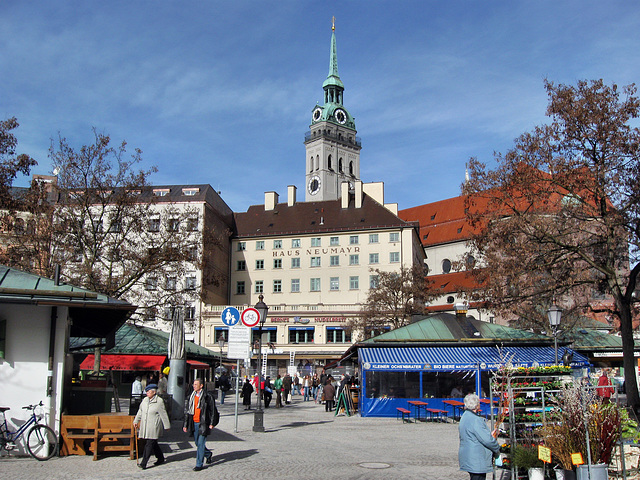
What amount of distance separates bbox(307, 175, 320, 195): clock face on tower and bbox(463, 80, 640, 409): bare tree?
331ft

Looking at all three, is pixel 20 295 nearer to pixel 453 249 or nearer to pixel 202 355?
pixel 202 355

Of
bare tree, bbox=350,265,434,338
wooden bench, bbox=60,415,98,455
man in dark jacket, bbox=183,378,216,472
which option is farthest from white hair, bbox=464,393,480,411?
bare tree, bbox=350,265,434,338

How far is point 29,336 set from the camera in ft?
43.3

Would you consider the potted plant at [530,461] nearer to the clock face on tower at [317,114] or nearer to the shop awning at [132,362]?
the shop awning at [132,362]

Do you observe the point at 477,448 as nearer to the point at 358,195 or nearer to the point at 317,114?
the point at 358,195

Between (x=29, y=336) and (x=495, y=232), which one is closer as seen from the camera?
(x=29, y=336)

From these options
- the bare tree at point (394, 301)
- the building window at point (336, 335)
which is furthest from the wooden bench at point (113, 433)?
the building window at point (336, 335)

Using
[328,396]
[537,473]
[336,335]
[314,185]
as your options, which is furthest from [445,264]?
[537,473]

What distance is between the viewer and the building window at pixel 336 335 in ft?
225

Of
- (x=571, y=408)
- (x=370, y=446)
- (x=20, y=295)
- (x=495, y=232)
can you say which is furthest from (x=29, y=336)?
(x=495, y=232)

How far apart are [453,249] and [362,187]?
2095 cm

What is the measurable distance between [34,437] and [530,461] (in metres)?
9.15

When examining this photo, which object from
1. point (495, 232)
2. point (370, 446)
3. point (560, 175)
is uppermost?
point (560, 175)

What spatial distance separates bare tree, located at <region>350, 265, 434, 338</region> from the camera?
51875 mm
